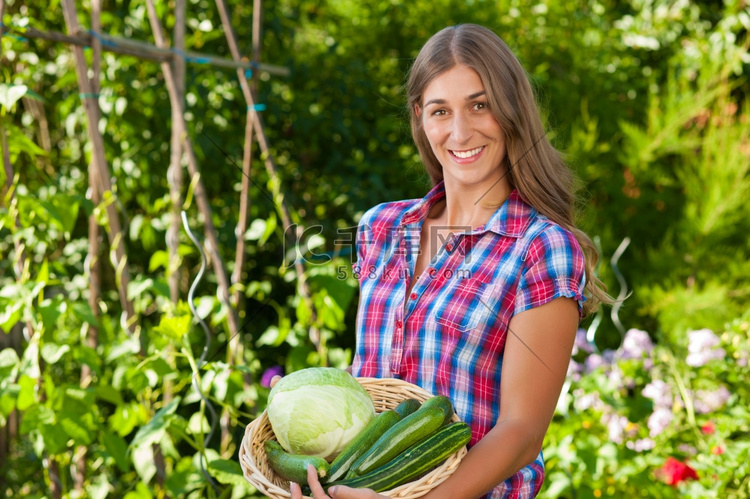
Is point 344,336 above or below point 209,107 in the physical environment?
below

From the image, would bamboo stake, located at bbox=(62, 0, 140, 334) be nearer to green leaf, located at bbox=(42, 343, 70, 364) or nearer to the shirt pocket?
green leaf, located at bbox=(42, 343, 70, 364)

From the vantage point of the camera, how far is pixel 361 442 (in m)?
1.26

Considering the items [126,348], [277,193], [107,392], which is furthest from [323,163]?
[107,392]

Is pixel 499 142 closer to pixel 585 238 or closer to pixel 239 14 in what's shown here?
pixel 585 238

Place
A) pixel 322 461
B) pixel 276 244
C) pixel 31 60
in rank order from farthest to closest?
pixel 276 244, pixel 31 60, pixel 322 461

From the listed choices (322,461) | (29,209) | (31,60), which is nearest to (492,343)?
(322,461)

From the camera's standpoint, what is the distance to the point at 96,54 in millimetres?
2137

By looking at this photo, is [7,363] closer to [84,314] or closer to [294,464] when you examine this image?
[84,314]

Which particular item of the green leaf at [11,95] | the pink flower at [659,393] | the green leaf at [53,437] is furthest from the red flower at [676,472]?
the green leaf at [11,95]

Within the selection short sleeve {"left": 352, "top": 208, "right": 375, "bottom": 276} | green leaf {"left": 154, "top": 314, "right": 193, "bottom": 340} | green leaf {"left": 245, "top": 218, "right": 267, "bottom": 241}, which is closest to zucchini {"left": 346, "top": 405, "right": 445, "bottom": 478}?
short sleeve {"left": 352, "top": 208, "right": 375, "bottom": 276}

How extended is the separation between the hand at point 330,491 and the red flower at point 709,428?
1788 mm

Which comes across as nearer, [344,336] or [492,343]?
[492,343]

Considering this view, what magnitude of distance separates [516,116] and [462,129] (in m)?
0.12

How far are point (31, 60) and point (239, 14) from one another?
38.9 inches
